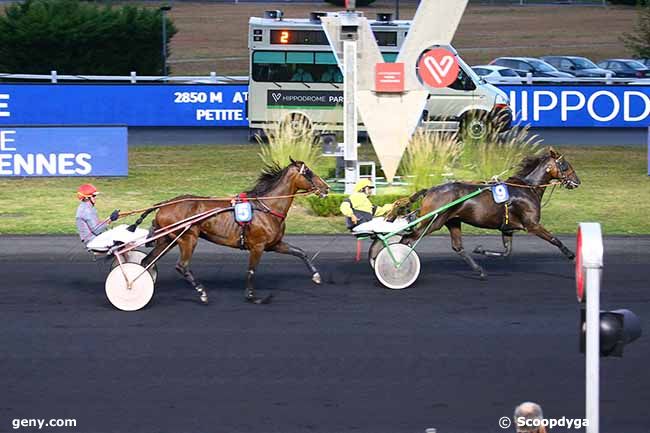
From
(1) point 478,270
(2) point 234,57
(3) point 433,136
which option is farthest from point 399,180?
(2) point 234,57

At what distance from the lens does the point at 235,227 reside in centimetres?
1374

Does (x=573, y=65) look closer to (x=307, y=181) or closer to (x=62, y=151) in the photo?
(x=62, y=151)

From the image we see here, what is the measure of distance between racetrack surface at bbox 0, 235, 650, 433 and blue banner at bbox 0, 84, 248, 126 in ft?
51.8

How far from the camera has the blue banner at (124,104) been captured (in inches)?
1251

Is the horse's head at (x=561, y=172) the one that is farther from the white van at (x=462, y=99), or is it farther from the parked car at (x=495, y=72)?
the parked car at (x=495, y=72)

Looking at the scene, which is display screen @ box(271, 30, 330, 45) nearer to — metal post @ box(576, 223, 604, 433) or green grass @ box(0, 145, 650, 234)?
green grass @ box(0, 145, 650, 234)

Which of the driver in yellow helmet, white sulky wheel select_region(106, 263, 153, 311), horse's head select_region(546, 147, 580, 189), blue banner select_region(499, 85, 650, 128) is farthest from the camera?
blue banner select_region(499, 85, 650, 128)

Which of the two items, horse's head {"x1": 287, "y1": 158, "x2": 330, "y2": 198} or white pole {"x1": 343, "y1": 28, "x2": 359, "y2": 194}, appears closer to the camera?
→ horse's head {"x1": 287, "y1": 158, "x2": 330, "y2": 198}

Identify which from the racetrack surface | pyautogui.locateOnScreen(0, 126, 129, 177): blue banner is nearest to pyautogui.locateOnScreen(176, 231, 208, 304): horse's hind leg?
the racetrack surface

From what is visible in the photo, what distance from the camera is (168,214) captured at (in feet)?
44.7

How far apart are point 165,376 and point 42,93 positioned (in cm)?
2245

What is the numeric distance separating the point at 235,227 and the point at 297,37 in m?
18.0

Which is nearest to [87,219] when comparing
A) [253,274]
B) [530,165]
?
[253,274]

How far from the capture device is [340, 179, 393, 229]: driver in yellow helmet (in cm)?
1441
